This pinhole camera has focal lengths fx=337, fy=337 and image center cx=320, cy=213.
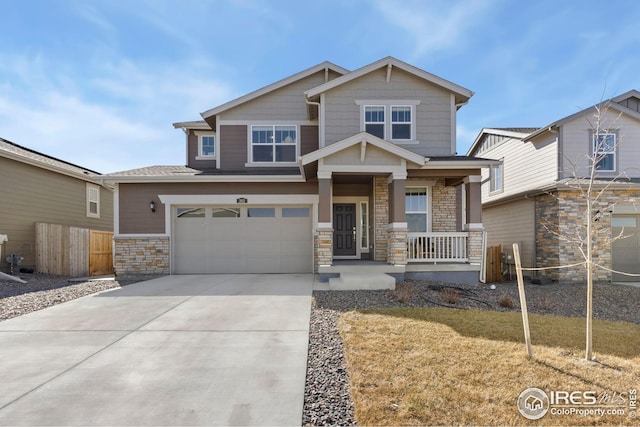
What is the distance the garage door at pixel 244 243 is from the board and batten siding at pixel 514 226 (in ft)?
26.4

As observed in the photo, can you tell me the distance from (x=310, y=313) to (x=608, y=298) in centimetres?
795

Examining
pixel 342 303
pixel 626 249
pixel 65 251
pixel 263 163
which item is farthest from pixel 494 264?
pixel 65 251

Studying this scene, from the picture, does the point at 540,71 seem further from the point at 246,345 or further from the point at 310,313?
the point at 246,345

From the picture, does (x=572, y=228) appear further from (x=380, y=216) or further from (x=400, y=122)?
(x=400, y=122)

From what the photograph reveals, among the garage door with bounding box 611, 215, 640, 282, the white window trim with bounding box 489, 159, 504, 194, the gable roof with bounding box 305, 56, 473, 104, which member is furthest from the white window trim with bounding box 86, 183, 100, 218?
the garage door with bounding box 611, 215, 640, 282

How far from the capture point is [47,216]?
541 inches

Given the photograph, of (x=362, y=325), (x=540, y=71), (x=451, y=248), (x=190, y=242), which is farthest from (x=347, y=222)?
(x=540, y=71)

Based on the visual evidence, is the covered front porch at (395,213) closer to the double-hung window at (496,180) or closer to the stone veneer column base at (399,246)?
the stone veneer column base at (399,246)

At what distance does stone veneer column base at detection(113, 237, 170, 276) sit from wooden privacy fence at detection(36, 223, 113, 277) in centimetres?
258

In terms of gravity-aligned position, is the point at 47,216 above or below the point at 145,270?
above

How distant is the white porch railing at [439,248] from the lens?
9.88 metres

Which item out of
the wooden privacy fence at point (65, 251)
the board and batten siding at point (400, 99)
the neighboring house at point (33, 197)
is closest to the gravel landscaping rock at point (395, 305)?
the board and batten siding at point (400, 99)

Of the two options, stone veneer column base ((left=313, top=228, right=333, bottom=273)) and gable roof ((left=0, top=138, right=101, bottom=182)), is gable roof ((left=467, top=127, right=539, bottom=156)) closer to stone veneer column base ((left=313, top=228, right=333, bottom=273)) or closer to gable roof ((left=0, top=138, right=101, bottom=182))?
stone veneer column base ((left=313, top=228, right=333, bottom=273))

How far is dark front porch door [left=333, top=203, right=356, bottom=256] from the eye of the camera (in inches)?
470
